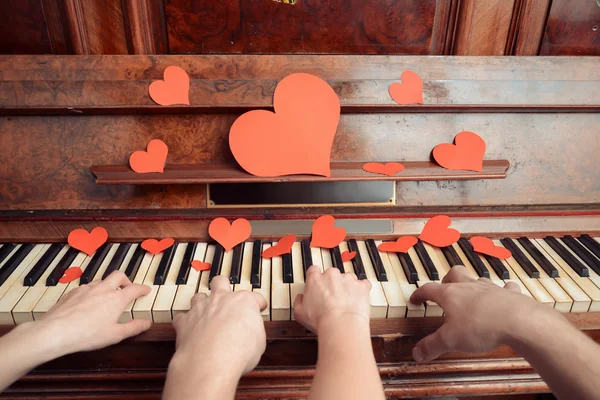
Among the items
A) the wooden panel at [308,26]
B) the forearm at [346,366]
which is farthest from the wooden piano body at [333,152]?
the forearm at [346,366]

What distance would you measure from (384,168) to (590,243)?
0.81 metres

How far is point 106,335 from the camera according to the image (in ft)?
3.16

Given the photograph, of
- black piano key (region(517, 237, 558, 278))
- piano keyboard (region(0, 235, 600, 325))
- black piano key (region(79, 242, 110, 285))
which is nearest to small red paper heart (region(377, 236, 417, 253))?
piano keyboard (region(0, 235, 600, 325))

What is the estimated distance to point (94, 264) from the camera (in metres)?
1.20

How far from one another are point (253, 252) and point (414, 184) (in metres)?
0.65

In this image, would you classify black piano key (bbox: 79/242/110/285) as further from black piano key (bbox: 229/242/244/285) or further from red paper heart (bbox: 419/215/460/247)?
red paper heart (bbox: 419/215/460/247)

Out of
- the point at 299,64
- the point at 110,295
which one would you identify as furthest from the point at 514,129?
the point at 110,295

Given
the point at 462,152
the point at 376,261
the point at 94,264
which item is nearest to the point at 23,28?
the point at 94,264

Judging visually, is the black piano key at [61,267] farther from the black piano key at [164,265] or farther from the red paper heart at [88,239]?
the black piano key at [164,265]

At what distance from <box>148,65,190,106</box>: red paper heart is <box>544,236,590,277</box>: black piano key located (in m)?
1.40

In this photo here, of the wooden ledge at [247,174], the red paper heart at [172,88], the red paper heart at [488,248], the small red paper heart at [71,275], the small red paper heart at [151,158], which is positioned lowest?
the small red paper heart at [71,275]

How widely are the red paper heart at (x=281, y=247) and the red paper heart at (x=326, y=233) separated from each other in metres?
0.08

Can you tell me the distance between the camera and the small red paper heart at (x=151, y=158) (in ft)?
4.16

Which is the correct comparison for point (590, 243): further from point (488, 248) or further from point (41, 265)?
point (41, 265)
